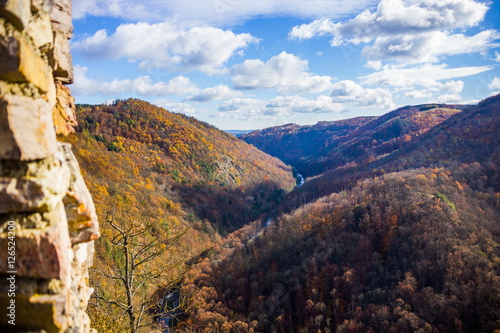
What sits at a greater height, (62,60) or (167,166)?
(167,166)

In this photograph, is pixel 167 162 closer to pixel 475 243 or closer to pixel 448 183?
pixel 448 183

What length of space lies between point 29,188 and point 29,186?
45 mm

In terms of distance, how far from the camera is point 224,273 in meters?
82.0

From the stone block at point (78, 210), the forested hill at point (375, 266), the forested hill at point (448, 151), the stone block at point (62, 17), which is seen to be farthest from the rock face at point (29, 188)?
Answer: the forested hill at point (448, 151)

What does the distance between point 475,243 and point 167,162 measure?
453ft

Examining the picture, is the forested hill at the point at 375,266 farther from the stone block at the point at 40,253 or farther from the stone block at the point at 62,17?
the stone block at the point at 62,17

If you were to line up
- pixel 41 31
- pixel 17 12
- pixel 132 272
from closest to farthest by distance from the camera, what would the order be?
pixel 17 12 → pixel 41 31 → pixel 132 272

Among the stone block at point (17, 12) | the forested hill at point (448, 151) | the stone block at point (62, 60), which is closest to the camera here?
the stone block at point (17, 12)

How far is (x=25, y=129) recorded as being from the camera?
21.4 ft

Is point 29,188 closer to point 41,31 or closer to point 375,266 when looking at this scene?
point 41,31

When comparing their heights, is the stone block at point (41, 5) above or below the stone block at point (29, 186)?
above

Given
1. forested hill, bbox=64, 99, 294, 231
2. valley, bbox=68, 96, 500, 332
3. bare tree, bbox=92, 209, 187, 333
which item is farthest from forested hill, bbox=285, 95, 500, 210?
bare tree, bbox=92, 209, 187, 333

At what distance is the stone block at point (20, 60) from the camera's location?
6.18 m

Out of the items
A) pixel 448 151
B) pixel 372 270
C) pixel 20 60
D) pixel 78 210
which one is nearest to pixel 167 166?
pixel 372 270
